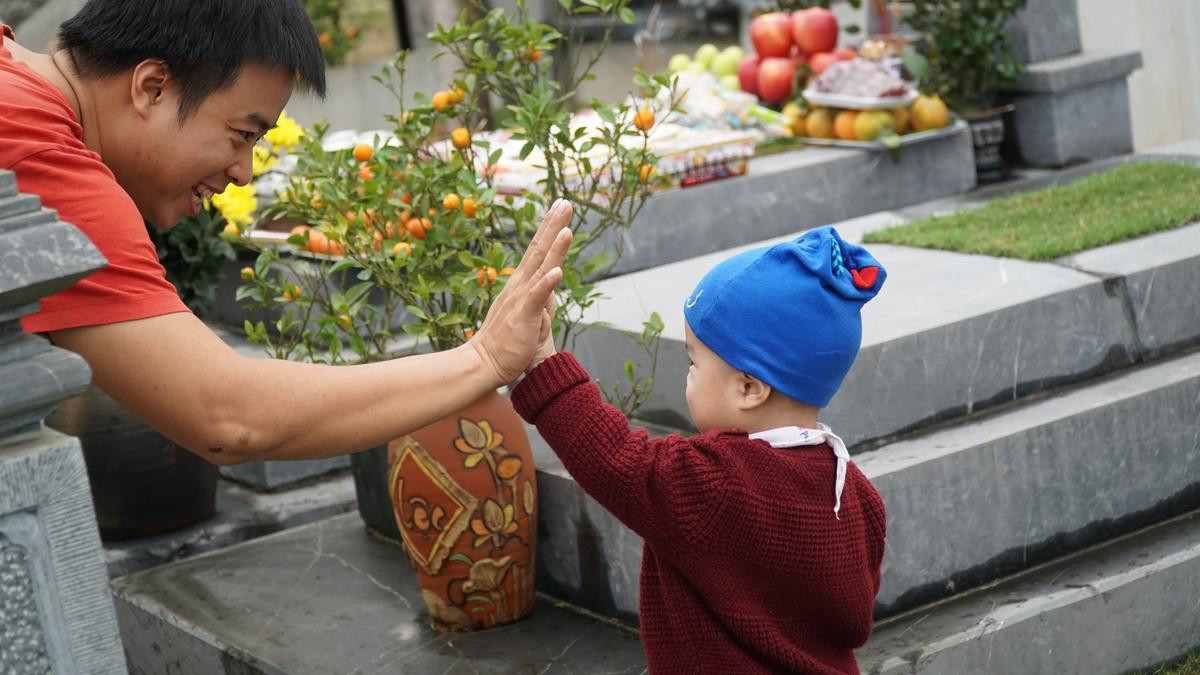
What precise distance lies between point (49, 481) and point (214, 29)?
815 millimetres

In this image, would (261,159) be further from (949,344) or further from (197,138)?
(949,344)

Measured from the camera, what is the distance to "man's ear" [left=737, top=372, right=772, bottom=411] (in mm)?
2383

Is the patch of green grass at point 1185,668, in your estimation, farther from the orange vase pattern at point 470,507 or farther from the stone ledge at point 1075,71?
the stone ledge at point 1075,71

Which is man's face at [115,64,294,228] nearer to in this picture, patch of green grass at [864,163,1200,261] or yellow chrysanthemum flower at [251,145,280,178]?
yellow chrysanthemum flower at [251,145,280,178]

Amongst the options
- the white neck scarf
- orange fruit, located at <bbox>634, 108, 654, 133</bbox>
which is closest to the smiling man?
the white neck scarf

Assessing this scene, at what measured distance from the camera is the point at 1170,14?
23.5 feet

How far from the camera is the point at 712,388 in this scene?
243 cm

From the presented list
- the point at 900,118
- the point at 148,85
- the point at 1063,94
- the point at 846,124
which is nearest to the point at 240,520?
the point at 148,85

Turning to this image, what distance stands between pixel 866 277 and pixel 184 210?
3.89 ft

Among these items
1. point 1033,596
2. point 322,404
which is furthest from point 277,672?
point 1033,596

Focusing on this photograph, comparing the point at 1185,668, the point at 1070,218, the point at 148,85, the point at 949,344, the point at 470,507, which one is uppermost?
the point at 148,85

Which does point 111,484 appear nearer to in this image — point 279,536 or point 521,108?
point 279,536

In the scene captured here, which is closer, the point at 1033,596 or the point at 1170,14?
the point at 1033,596

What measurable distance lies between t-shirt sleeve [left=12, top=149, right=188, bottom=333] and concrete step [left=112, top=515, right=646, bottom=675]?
144 centimetres
